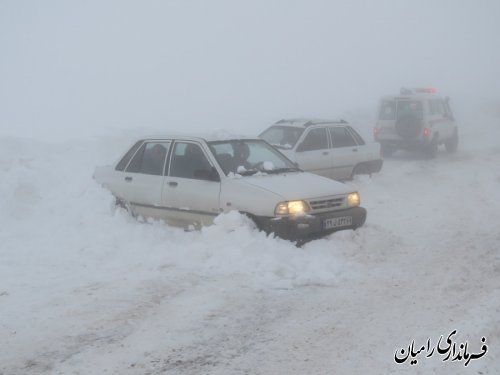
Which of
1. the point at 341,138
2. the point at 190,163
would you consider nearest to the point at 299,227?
the point at 190,163

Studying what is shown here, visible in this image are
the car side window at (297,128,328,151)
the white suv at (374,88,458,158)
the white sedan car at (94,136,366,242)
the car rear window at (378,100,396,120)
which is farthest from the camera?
the car rear window at (378,100,396,120)

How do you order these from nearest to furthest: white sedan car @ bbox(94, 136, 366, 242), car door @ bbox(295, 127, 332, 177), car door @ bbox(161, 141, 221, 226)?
white sedan car @ bbox(94, 136, 366, 242)
car door @ bbox(161, 141, 221, 226)
car door @ bbox(295, 127, 332, 177)

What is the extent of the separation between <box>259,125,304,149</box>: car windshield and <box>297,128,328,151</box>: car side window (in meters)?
0.18

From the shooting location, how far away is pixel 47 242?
764 centimetres

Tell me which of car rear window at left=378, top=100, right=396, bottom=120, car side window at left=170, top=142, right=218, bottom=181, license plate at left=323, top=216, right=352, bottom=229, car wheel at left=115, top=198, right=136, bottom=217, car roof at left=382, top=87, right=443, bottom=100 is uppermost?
car roof at left=382, top=87, right=443, bottom=100

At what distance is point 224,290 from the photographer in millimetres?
5848

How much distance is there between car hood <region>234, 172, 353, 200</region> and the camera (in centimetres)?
724

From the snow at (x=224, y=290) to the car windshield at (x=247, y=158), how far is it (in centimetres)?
96

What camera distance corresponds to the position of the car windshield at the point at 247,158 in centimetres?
792

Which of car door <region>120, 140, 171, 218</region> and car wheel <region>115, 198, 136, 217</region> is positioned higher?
car door <region>120, 140, 171, 218</region>

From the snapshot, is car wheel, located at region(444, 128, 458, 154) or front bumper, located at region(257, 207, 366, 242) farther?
car wheel, located at region(444, 128, 458, 154)

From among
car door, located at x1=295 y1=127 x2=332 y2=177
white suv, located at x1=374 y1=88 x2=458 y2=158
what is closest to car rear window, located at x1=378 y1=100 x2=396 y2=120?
white suv, located at x1=374 y1=88 x2=458 y2=158

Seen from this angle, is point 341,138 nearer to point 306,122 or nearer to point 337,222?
point 306,122

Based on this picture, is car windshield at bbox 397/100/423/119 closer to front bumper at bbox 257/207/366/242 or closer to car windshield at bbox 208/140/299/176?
car windshield at bbox 208/140/299/176
